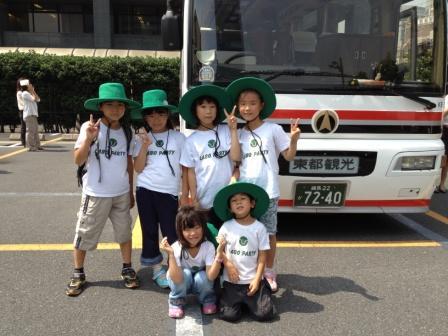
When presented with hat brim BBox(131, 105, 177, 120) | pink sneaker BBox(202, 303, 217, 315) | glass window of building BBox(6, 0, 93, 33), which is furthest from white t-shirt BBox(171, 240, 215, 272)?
glass window of building BBox(6, 0, 93, 33)

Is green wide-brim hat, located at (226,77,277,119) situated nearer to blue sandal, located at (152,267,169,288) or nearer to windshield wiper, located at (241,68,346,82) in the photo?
windshield wiper, located at (241,68,346,82)

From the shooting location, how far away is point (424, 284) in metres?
3.51

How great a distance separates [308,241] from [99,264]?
200cm

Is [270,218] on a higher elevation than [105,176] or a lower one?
lower

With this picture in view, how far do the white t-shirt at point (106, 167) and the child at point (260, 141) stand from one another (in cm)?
86

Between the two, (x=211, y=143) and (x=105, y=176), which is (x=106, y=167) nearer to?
(x=105, y=176)

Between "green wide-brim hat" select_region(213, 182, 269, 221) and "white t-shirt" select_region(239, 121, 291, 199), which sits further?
"white t-shirt" select_region(239, 121, 291, 199)

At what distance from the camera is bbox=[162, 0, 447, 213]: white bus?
4.11 metres

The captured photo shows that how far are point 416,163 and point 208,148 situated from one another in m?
2.23

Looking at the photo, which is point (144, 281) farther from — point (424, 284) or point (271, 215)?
point (424, 284)

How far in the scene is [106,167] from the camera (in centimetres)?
323

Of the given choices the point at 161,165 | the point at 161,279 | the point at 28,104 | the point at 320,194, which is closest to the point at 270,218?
the point at 161,165

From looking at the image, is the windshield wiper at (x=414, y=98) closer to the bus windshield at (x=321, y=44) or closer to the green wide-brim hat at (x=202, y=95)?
the bus windshield at (x=321, y=44)

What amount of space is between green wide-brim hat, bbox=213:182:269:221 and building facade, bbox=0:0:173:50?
67.1ft
